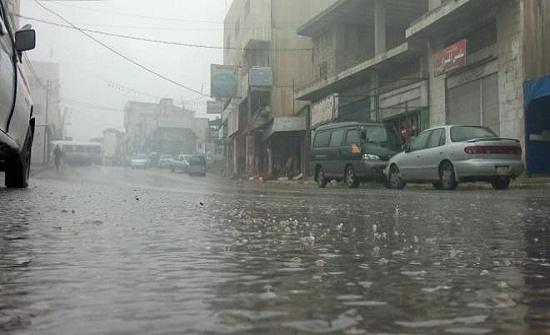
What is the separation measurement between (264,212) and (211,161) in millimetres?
58317

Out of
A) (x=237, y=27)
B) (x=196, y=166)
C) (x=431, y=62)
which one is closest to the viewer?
(x=431, y=62)

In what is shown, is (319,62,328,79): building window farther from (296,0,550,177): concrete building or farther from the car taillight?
the car taillight

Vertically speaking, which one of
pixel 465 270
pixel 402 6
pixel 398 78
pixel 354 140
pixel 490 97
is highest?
pixel 402 6

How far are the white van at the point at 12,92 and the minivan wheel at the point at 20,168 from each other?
0.40 ft

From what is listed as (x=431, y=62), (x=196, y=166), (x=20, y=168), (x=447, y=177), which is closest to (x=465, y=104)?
(x=431, y=62)

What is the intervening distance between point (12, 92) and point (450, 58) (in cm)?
1397

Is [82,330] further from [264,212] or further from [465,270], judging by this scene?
[264,212]

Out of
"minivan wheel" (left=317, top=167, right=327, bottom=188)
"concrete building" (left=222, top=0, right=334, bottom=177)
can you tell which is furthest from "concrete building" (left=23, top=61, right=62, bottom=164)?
"minivan wheel" (left=317, top=167, right=327, bottom=188)

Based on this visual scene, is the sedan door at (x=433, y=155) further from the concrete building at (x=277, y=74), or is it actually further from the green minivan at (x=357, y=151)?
the concrete building at (x=277, y=74)

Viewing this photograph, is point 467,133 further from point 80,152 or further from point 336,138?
point 80,152

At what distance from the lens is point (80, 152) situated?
43.3 meters

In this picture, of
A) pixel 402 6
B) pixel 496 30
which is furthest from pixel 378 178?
pixel 402 6

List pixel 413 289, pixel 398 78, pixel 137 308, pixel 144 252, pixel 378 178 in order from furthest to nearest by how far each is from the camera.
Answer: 1. pixel 398 78
2. pixel 378 178
3. pixel 144 252
4. pixel 413 289
5. pixel 137 308

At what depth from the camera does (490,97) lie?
52.6 ft
